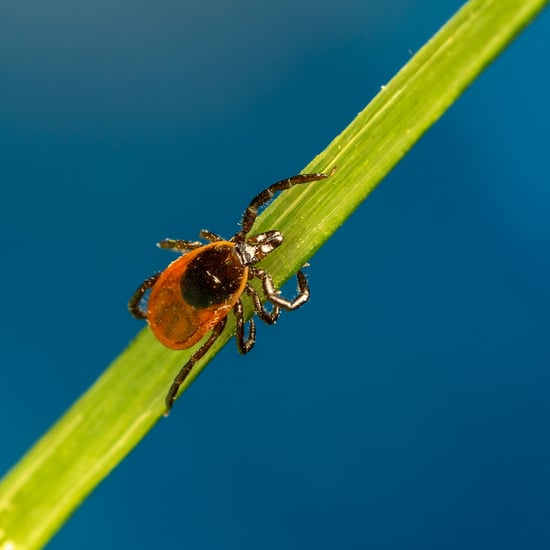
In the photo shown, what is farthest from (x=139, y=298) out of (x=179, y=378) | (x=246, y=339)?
(x=179, y=378)

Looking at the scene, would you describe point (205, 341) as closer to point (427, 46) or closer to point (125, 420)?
point (125, 420)

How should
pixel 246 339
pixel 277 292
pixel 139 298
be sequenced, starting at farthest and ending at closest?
1. pixel 246 339
2. pixel 139 298
3. pixel 277 292

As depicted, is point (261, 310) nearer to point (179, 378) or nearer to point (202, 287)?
point (202, 287)

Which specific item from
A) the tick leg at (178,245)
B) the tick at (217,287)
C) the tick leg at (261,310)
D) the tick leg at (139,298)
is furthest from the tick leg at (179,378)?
the tick leg at (178,245)

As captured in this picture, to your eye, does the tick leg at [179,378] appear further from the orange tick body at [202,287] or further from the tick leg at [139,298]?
the tick leg at [139,298]

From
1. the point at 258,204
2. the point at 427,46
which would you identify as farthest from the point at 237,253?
the point at 427,46

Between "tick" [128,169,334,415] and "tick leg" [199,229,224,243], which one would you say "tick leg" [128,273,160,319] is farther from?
"tick leg" [199,229,224,243]

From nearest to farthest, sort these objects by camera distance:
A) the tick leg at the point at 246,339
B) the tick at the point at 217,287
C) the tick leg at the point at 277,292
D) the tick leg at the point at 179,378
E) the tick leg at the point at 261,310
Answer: the tick leg at the point at 179,378, the tick leg at the point at 277,292, the tick at the point at 217,287, the tick leg at the point at 261,310, the tick leg at the point at 246,339
